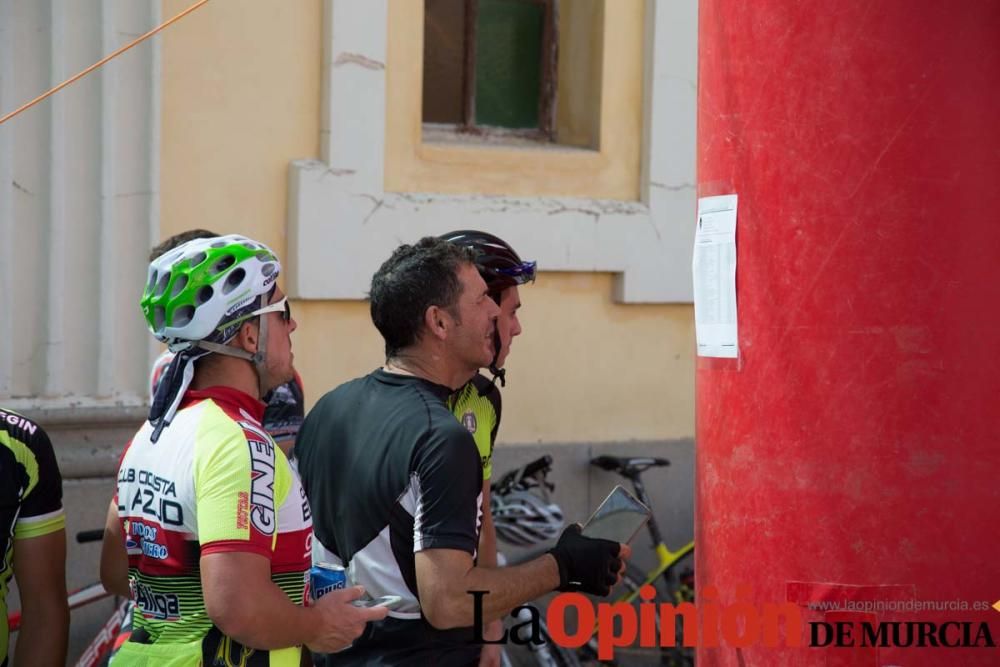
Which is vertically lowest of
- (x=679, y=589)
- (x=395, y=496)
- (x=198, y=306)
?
(x=679, y=589)

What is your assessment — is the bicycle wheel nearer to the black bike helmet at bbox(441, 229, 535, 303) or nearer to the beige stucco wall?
the beige stucco wall

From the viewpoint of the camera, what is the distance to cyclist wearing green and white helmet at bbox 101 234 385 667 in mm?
2393

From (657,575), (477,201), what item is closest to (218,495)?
(477,201)

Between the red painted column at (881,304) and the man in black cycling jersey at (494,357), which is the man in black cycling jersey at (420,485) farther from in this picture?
the red painted column at (881,304)

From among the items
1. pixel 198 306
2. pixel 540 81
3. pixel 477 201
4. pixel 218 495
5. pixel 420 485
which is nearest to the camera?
pixel 218 495

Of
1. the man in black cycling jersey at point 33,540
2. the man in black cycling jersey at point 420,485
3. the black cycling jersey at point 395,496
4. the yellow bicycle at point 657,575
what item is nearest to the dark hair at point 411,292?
the man in black cycling jersey at point 420,485

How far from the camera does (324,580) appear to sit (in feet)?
8.68

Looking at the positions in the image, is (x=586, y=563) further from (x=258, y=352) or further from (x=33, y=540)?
(x=33, y=540)

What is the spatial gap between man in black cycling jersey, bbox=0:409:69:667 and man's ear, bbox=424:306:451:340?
3.13 ft

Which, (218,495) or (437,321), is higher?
(437,321)

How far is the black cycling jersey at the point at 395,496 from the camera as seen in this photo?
2.73 metres

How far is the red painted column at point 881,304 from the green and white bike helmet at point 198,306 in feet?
3.74

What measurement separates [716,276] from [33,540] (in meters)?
1.73

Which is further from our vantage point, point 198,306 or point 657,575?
point 657,575
